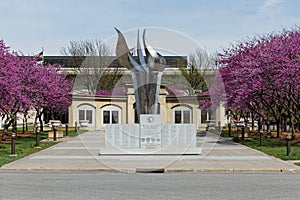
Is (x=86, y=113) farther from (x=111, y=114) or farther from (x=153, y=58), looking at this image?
(x=153, y=58)

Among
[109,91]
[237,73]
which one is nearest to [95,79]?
[109,91]

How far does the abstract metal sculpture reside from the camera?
84.3ft

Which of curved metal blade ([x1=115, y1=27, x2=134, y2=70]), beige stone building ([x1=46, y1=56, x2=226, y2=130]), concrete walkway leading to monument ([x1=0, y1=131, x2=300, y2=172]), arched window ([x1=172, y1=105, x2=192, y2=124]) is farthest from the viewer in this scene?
arched window ([x1=172, y1=105, x2=192, y2=124])

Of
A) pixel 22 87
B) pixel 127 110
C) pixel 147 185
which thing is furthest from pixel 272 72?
pixel 127 110

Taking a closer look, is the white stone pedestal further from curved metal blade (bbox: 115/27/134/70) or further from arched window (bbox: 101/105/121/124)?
arched window (bbox: 101/105/121/124)

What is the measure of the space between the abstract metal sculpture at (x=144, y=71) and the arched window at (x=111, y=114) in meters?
32.0

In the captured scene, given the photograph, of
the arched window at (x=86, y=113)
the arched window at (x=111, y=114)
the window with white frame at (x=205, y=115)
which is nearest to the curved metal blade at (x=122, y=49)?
the arched window at (x=86, y=113)

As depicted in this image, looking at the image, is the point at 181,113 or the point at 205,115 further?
the point at 205,115

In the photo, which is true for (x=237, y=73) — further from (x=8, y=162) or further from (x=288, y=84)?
(x=8, y=162)

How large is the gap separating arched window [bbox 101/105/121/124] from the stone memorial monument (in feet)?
105

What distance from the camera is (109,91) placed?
6619cm

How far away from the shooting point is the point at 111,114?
58250 mm

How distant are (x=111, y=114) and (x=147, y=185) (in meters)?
45.2

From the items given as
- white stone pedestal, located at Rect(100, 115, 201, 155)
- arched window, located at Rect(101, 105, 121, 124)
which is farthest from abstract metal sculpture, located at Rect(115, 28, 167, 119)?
arched window, located at Rect(101, 105, 121, 124)
